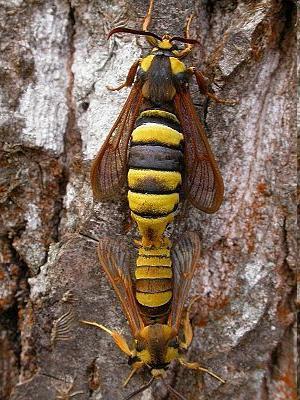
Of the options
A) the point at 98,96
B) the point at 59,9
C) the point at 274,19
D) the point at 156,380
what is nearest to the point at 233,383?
the point at 156,380

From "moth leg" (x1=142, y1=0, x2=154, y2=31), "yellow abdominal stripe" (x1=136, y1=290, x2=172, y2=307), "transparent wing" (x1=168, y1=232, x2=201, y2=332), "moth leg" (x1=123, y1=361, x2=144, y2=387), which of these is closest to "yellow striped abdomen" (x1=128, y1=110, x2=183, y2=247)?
"transparent wing" (x1=168, y1=232, x2=201, y2=332)

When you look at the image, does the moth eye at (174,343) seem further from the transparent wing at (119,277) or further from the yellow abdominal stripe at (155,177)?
the yellow abdominal stripe at (155,177)

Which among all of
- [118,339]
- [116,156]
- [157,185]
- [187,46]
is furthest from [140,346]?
[187,46]

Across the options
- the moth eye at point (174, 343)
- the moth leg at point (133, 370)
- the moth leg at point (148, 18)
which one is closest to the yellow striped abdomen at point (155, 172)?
the moth leg at point (148, 18)

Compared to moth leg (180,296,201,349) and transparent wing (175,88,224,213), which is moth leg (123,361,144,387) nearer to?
moth leg (180,296,201,349)

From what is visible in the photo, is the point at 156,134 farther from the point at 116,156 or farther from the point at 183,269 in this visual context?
→ the point at 183,269
